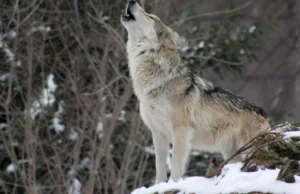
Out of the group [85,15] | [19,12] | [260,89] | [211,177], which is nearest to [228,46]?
[85,15]

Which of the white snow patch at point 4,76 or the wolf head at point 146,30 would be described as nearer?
the wolf head at point 146,30

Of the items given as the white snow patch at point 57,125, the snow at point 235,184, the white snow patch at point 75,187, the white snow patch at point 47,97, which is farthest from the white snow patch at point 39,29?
the snow at point 235,184

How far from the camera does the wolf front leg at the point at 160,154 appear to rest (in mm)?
6727

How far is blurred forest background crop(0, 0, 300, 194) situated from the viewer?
11.0 metres

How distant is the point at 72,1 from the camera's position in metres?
12.3

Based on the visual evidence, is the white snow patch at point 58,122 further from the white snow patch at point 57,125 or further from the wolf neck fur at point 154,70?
the wolf neck fur at point 154,70

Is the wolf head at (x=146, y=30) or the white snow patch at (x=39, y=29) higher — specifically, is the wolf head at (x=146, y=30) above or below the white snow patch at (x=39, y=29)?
below

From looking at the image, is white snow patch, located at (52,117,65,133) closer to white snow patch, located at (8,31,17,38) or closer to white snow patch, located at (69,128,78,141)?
white snow patch, located at (69,128,78,141)

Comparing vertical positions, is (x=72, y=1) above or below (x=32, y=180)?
above

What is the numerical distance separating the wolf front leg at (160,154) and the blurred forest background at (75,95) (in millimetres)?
3593

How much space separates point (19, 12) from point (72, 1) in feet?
3.35

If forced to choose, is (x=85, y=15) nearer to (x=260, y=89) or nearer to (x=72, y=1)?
(x=72, y=1)

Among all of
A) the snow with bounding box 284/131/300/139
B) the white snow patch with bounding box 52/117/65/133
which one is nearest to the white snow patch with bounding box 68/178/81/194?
the white snow patch with bounding box 52/117/65/133

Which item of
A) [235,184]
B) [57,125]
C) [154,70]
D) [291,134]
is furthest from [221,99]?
[57,125]
